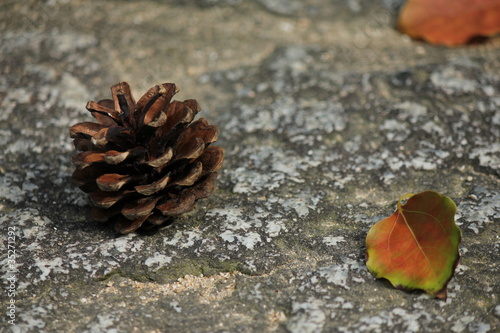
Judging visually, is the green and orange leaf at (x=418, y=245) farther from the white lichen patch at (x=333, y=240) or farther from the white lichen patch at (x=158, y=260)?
the white lichen patch at (x=158, y=260)

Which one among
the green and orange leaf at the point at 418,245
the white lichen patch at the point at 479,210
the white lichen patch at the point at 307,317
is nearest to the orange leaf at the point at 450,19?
the white lichen patch at the point at 479,210

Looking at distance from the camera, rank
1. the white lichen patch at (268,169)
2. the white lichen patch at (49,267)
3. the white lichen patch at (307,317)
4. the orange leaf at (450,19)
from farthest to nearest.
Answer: the orange leaf at (450,19) → the white lichen patch at (268,169) → the white lichen patch at (49,267) → the white lichen patch at (307,317)

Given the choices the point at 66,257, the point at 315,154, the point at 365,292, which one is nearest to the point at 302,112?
the point at 315,154

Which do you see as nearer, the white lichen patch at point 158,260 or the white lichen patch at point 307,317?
the white lichen patch at point 307,317

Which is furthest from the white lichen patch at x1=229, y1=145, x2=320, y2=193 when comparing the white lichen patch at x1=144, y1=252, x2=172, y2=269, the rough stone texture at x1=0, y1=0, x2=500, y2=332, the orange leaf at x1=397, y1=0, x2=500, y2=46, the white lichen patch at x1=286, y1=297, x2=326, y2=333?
the orange leaf at x1=397, y1=0, x2=500, y2=46

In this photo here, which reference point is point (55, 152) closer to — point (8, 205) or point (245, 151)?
point (8, 205)

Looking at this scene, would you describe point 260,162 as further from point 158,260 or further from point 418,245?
point 418,245

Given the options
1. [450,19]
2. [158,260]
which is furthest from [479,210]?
[450,19]

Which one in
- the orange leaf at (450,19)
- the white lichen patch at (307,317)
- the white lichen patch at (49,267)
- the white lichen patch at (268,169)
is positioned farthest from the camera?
the orange leaf at (450,19)
